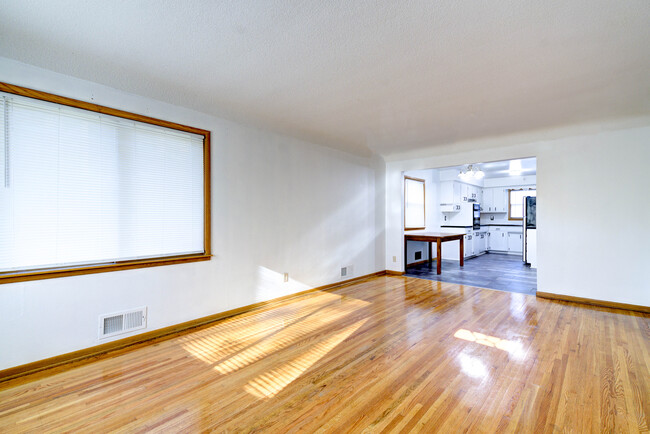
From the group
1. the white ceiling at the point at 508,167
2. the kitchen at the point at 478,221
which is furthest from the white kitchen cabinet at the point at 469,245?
the white ceiling at the point at 508,167

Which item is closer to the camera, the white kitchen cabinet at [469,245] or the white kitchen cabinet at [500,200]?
the white kitchen cabinet at [469,245]

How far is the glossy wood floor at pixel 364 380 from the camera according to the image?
70.2 inches

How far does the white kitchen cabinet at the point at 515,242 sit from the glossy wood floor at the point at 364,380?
19.1 ft

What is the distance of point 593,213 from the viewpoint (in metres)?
4.16

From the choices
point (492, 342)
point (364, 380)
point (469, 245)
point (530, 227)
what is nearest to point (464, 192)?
point (469, 245)

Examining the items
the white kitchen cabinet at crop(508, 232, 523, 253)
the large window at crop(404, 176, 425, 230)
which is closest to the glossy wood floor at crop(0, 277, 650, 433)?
the large window at crop(404, 176, 425, 230)

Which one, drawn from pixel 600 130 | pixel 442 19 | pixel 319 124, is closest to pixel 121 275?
pixel 319 124

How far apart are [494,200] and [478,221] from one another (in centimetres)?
129

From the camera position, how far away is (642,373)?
2.31 m

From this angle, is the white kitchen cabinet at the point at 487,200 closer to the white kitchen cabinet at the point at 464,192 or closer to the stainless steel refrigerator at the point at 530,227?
the white kitchen cabinet at the point at 464,192

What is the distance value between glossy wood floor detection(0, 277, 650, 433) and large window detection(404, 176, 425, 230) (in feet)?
12.8

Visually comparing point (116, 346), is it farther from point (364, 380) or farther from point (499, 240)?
point (499, 240)

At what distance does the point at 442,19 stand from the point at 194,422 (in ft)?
9.50

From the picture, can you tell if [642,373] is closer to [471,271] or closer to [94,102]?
[471,271]
